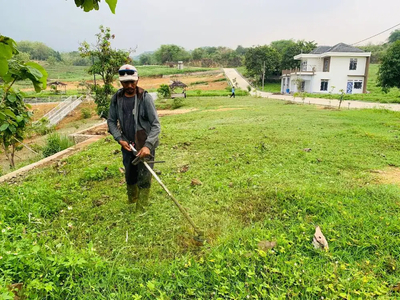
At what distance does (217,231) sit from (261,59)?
45952 mm

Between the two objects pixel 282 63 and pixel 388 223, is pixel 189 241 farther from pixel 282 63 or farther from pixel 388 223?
pixel 282 63

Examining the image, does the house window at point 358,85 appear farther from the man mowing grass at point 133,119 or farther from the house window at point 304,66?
the man mowing grass at point 133,119

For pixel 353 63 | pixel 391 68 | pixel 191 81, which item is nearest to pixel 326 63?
pixel 353 63

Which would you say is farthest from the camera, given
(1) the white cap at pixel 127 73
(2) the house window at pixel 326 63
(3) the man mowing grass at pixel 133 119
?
(2) the house window at pixel 326 63

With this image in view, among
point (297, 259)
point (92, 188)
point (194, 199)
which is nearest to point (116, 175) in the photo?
point (92, 188)

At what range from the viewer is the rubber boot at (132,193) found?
3863 mm

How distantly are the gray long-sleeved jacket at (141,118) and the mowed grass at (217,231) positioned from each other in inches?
38.6

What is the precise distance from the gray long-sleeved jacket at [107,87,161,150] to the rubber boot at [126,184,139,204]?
0.63m

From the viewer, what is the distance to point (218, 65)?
A: 82.3 m

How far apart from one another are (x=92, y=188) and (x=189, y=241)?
227 centimetres

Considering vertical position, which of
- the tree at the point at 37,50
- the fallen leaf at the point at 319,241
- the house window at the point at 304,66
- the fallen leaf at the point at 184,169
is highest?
A: the tree at the point at 37,50

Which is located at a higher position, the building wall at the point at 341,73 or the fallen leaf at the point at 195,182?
the building wall at the point at 341,73

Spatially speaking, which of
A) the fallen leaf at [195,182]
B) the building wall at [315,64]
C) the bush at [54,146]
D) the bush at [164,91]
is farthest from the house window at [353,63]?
the fallen leaf at [195,182]

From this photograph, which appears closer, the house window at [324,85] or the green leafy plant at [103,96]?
the green leafy plant at [103,96]
